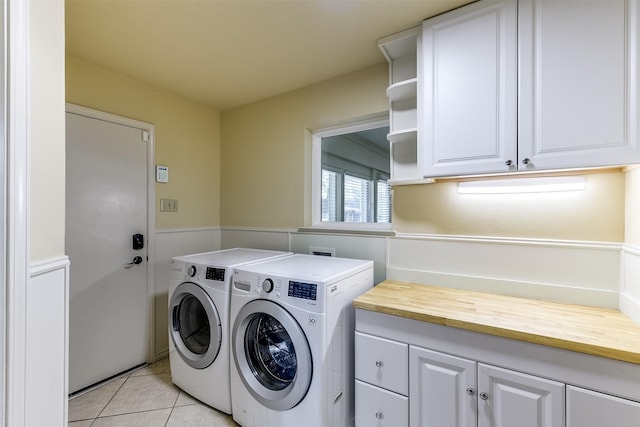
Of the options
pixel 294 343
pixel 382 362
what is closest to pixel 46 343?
pixel 294 343

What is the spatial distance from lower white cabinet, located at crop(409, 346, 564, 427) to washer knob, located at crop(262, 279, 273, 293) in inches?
30.4

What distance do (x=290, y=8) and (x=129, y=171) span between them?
1761 millimetres

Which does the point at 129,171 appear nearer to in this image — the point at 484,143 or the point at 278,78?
the point at 278,78

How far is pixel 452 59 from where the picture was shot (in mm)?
1512

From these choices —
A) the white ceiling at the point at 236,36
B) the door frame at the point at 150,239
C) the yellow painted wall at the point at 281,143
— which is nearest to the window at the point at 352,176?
the yellow painted wall at the point at 281,143

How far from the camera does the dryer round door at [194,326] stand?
177 centimetres

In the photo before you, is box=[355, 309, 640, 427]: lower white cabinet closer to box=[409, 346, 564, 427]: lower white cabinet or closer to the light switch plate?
box=[409, 346, 564, 427]: lower white cabinet

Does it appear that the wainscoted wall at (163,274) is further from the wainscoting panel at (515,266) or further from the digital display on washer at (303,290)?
the wainscoting panel at (515,266)

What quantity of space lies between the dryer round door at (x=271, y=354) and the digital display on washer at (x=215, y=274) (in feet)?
0.87

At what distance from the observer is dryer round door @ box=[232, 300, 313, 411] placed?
1439 mm

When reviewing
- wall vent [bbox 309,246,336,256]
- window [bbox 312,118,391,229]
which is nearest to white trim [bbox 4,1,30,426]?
wall vent [bbox 309,246,336,256]

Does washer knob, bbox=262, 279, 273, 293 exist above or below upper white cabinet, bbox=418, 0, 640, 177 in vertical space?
below

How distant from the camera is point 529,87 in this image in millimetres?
1319

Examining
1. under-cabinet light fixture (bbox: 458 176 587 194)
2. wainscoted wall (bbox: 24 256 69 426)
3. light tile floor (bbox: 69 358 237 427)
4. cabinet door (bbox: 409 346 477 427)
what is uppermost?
under-cabinet light fixture (bbox: 458 176 587 194)
